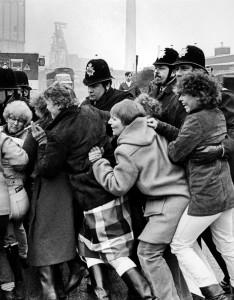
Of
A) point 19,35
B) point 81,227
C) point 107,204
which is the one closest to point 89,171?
point 107,204

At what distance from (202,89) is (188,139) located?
1.24ft

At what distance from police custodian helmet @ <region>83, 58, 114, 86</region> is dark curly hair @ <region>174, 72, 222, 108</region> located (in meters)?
1.30

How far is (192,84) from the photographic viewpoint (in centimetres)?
324

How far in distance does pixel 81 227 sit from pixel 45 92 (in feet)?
3.72

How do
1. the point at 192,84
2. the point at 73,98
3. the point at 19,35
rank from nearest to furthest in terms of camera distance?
the point at 192,84 < the point at 73,98 < the point at 19,35

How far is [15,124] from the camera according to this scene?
3.93 metres

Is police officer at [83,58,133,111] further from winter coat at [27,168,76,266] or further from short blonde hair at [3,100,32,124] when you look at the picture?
winter coat at [27,168,76,266]

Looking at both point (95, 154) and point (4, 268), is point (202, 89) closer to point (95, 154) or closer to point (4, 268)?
point (95, 154)

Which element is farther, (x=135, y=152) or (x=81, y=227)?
(x=81, y=227)

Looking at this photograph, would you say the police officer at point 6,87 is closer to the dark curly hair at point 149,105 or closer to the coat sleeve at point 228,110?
the dark curly hair at point 149,105

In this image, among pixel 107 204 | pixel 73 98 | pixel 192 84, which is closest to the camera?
pixel 192 84

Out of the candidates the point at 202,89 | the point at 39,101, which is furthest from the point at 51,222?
the point at 202,89

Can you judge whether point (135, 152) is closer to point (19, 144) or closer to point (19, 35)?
point (19, 144)

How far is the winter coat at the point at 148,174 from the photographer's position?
127 inches
